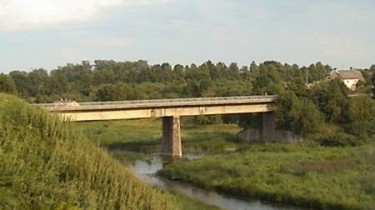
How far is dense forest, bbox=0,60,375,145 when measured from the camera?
164ft

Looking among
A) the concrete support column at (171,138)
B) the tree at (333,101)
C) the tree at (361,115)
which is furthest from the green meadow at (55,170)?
the tree at (333,101)

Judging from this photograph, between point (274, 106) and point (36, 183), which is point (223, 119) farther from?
point (36, 183)

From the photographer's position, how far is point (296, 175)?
32.6 meters

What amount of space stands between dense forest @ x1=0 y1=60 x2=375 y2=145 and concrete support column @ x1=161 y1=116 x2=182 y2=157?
9171 mm

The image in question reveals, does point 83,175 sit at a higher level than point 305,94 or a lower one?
lower

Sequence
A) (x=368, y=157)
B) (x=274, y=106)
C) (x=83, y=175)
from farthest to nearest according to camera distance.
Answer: (x=274, y=106) → (x=368, y=157) → (x=83, y=175)

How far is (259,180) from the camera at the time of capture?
1265 inches

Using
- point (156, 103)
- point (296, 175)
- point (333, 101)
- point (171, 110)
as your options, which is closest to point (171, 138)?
point (171, 110)

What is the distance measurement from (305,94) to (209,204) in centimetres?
2843

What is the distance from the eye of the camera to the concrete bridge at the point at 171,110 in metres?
44.9

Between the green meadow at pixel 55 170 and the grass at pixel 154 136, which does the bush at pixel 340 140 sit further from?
the green meadow at pixel 55 170

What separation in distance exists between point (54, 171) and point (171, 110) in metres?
31.5

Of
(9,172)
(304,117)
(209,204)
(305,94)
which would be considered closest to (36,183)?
(9,172)

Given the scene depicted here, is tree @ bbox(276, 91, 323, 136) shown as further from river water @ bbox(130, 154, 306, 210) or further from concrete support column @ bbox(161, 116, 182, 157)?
river water @ bbox(130, 154, 306, 210)
